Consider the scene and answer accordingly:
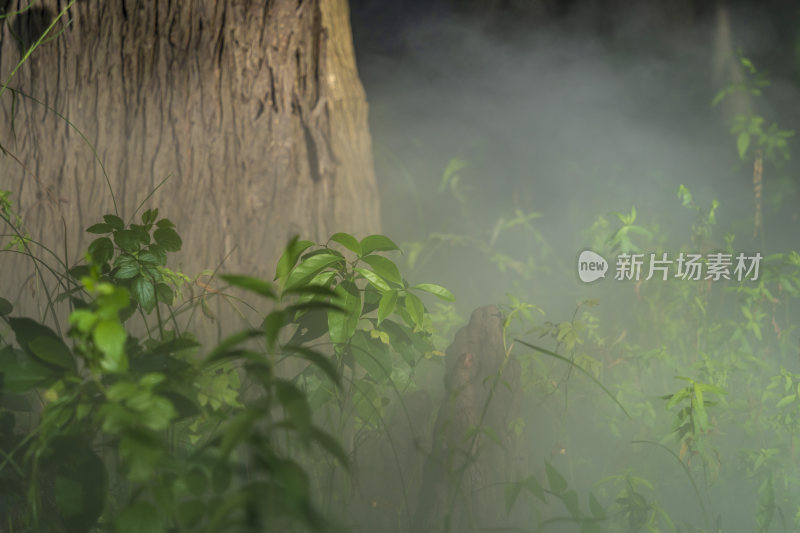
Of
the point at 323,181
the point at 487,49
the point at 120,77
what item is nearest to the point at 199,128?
the point at 120,77

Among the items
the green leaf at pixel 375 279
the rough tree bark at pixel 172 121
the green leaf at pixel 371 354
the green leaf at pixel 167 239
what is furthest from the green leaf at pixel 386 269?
the rough tree bark at pixel 172 121

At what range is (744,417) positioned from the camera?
157 centimetres

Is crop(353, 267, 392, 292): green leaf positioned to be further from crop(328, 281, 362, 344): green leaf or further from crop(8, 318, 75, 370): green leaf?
crop(8, 318, 75, 370): green leaf

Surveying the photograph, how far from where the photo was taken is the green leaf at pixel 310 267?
2.58ft

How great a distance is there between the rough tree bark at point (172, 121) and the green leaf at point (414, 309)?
674mm

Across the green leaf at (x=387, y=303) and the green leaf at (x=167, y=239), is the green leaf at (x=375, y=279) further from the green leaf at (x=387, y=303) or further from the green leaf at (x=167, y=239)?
the green leaf at (x=167, y=239)

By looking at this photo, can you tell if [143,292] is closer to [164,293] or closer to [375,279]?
[164,293]

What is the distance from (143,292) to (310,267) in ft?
0.74

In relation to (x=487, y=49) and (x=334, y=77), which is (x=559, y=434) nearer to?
(x=334, y=77)

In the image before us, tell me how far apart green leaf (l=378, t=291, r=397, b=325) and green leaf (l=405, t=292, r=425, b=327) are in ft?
0.09

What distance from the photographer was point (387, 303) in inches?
33.1

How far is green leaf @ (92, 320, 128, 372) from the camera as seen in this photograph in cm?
46

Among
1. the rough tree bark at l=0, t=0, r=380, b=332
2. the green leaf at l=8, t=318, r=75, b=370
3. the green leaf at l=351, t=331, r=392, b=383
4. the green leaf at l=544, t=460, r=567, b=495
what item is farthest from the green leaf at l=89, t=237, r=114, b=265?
the green leaf at l=544, t=460, r=567, b=495

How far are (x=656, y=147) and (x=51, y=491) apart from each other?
2426mm
